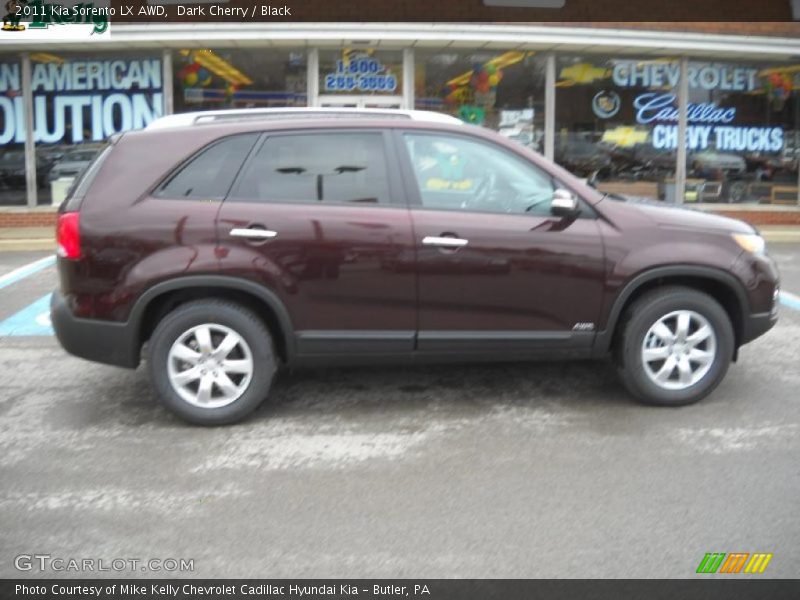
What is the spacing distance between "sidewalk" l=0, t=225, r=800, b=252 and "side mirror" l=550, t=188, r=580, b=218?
9479 mm

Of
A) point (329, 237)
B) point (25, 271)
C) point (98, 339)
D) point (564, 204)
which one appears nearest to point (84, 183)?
point (98, 339)

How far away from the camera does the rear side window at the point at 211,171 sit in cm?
505

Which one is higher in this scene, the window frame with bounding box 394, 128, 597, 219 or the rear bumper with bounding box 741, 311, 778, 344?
the window frame with bounding box 394, 128, 597, 219

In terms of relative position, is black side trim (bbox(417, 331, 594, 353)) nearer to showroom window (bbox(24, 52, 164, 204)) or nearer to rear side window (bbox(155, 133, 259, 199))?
rear side window (bbox(155, 133, 259, 199))

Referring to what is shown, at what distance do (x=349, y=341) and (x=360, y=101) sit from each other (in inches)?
400

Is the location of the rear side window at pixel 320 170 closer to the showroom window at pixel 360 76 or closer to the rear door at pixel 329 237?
the rear door at pixel 329 237

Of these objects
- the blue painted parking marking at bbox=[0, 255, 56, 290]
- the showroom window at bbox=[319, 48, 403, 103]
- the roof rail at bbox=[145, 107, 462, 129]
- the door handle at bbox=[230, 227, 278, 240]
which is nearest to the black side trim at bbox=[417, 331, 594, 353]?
the door handle at bbox=[230, 227, 278, 240]

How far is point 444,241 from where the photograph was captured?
506 centimetres

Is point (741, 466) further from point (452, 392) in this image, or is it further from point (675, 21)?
point (675, 21)

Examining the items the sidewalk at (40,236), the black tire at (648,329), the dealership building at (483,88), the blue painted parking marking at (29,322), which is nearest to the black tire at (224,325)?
the black tire at (648,329)

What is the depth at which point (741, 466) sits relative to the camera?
176 inches

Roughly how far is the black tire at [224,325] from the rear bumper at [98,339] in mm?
136

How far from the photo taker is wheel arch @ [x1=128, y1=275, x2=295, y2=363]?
4.93 meters

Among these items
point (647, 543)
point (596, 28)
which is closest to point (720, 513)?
point (647, 543)
